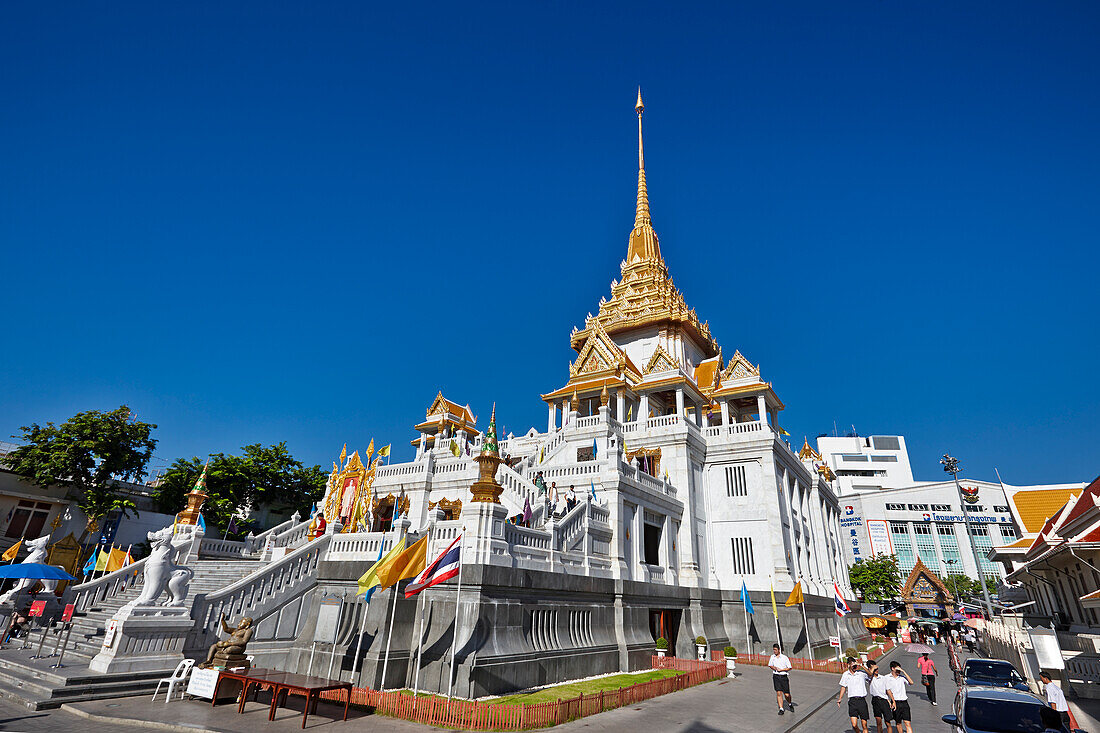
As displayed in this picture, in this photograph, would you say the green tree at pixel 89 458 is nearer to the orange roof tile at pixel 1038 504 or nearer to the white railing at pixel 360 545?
the white railing at pixel 360 545

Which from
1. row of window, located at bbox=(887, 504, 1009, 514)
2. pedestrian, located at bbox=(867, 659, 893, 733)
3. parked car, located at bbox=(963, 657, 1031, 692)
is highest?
row of window, located at bbox=(887, 504, 1009, 514)

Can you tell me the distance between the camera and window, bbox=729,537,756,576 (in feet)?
102

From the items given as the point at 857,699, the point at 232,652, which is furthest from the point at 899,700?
the point at 232,652

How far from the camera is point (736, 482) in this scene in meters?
33.1

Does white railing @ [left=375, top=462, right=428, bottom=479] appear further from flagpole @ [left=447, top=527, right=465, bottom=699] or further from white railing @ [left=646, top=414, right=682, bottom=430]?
flagpole @ [left=447, top=527, right=465, bottom=699]

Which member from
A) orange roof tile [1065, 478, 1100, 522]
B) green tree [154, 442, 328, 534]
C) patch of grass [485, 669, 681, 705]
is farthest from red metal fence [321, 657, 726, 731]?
green tree [154, 442, 328, 534]

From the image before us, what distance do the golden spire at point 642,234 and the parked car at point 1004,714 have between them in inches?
1796

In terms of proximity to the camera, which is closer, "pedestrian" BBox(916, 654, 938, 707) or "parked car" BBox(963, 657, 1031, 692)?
"parked car" BBox(963, 657, 1031, 692)

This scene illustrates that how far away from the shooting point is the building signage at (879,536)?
93.6 m

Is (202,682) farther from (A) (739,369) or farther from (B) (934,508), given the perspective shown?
(B) (934,508)

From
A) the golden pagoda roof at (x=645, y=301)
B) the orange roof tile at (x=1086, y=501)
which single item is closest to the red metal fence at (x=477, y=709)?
the orange roof tile at (x=1086, y=501)

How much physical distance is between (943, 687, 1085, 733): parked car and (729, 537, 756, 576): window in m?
20.5

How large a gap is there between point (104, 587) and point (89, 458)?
21.0m

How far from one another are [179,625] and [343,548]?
15.3 ft
